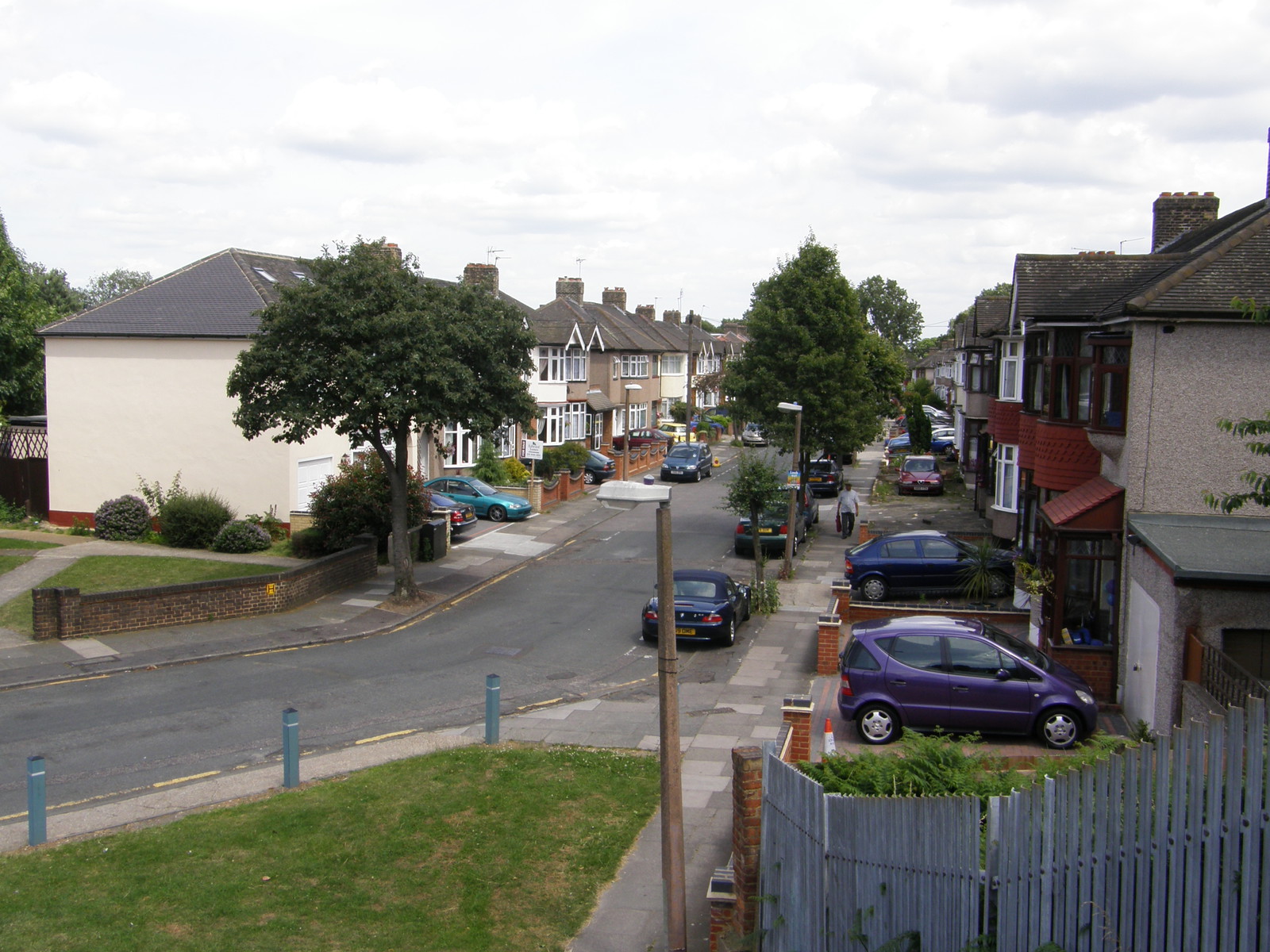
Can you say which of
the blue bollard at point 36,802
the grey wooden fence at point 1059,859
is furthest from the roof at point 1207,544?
the blue bollard at point 36,802

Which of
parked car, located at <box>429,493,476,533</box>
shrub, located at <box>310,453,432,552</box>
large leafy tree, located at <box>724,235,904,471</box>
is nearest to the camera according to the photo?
shrub, located at <box>310,453,432,552</box>

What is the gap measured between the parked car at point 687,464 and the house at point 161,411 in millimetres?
20334

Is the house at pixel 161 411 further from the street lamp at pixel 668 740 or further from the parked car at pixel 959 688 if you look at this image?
the street lamp at pixel 668 740

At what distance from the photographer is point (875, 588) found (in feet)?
78.4

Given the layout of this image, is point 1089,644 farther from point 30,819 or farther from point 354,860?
point 30,819

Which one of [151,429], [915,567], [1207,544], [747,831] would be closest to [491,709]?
[747,831]

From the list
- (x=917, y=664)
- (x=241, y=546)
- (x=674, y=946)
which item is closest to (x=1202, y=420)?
(x=917, y=664)

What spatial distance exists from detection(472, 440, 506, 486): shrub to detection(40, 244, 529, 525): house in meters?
10.1

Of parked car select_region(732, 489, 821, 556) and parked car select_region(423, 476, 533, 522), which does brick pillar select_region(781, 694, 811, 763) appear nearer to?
parked car select_region(732, 489, 821, 556)

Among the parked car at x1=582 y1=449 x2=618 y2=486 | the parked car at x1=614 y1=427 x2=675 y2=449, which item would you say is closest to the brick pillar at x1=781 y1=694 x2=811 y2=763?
the parked car at x1=582 y1=449 x2=618 y2=486

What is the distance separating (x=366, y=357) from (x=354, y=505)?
6127 millimetres

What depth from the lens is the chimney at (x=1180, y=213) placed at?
1069 inches

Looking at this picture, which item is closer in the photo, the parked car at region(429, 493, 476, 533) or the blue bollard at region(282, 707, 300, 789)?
the blue bollard at region(282, 707, 300, 789)

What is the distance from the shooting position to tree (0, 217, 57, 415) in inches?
1187
